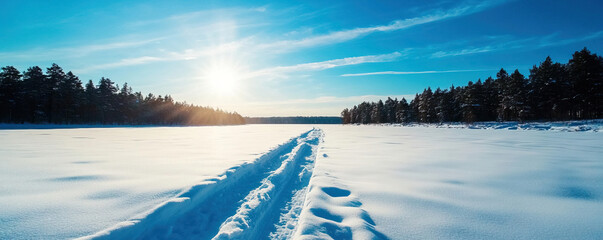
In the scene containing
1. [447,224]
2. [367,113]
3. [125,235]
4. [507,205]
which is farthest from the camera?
[367,113]

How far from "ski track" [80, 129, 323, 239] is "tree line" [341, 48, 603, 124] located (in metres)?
46.4

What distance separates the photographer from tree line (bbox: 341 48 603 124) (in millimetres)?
31203

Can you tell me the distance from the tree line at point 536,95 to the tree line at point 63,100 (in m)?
76.3

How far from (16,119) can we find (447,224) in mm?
65268

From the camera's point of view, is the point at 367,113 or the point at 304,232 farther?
the point at 367,113

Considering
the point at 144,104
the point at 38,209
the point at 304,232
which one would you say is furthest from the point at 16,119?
the point at 304,232

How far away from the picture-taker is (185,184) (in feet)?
14.0

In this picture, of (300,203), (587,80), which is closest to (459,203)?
(300,203)

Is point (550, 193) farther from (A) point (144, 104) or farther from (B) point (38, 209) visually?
(A) point (144, 104)

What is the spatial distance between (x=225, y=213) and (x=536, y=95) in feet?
163

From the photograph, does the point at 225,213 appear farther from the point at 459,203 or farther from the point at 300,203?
the point at 459,203

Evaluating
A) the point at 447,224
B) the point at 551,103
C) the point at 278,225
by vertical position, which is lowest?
the point at 278,225

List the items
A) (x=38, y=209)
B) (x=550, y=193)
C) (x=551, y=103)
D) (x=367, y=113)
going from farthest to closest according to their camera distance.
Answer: (x=367, y=113), (x=551, y=103), (x=550, y=193), (x=38, y=209)

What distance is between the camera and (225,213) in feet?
11.4
